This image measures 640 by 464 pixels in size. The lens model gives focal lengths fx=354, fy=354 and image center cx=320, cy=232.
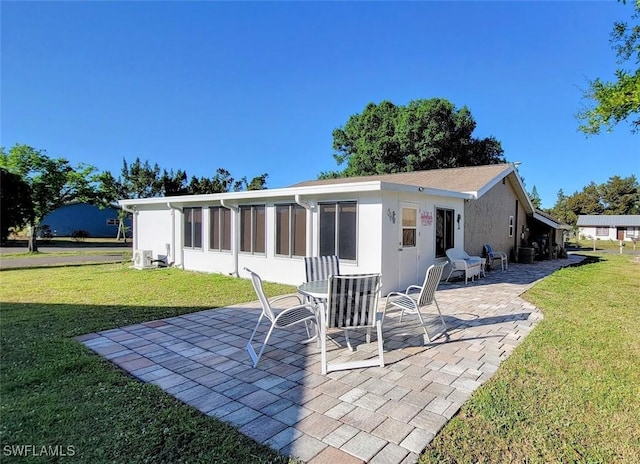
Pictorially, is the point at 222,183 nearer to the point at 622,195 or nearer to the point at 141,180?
the point at 141,180

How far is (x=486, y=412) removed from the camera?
120 inches

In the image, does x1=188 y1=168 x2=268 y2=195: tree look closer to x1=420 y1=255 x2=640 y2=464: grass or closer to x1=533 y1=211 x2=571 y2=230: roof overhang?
x1=533 y1=211 x2=571 y2=230: roof overhang

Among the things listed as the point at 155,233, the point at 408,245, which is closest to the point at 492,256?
the point at 408,245

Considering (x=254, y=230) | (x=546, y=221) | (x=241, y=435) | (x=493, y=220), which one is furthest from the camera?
(x=546, y=221)

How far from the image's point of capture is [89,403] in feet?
10.4

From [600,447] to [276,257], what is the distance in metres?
8.34

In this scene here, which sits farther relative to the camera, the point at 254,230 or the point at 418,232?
the point at 254,230

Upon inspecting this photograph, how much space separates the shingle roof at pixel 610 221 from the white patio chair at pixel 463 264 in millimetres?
47423

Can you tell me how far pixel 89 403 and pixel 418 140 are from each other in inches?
1043

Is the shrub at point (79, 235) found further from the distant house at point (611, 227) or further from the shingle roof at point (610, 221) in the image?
the shingle roof at point (610, 221)

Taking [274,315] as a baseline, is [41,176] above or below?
above

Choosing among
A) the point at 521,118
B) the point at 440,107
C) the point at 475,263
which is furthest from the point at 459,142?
the point at 475,263

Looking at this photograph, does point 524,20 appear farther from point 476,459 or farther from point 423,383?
point 476,459

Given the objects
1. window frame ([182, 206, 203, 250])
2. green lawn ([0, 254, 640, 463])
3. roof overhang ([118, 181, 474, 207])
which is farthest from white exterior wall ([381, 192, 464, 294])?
window frame ([182, 206, 203, 250])
